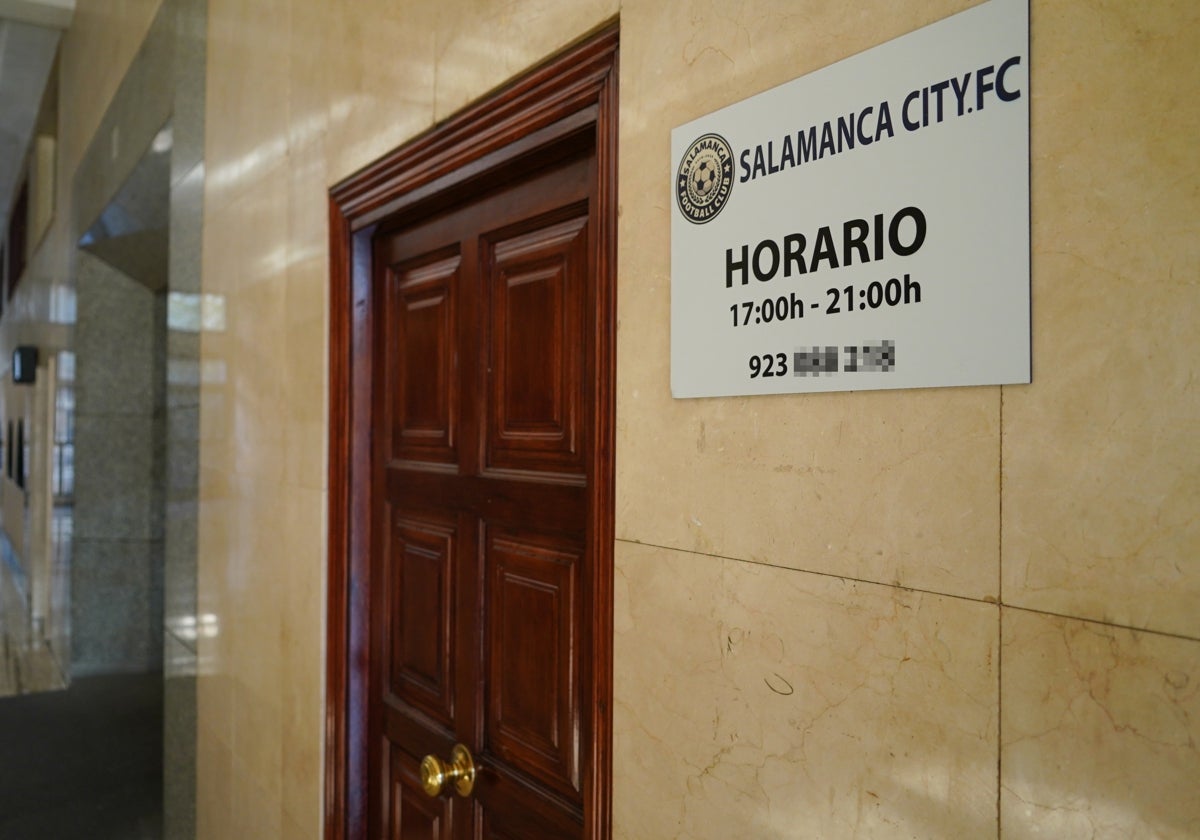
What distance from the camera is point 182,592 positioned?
3.41 meters

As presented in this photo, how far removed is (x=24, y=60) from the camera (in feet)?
21.8

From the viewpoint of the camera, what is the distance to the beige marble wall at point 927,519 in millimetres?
729

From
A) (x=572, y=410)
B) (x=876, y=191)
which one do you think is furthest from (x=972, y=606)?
(x=572, y=410)

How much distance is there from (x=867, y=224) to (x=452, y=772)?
4.67 ft

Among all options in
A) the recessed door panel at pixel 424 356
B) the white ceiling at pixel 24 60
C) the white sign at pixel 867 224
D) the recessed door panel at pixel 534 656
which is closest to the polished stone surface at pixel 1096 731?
the white sign at pixel 867 224

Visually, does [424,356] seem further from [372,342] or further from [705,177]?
[705,177]

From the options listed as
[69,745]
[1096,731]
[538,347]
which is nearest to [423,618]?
[538,347]

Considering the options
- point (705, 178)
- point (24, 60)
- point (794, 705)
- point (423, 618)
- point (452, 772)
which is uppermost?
point (24, 60)

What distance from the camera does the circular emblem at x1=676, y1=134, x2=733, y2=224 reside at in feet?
3.71

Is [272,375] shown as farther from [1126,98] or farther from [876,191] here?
[1126,98]

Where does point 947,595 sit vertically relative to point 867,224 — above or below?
below

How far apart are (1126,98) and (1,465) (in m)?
17.0

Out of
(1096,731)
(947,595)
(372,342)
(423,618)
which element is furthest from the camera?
(372,342)

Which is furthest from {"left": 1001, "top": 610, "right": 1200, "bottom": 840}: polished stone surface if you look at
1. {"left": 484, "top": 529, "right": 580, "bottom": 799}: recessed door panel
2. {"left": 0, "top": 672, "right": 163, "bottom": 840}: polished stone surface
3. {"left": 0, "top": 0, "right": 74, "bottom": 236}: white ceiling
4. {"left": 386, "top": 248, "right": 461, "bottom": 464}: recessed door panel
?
{"left": 0, "top": 0, "right": 74, "bottom": 236}: white ceiling
